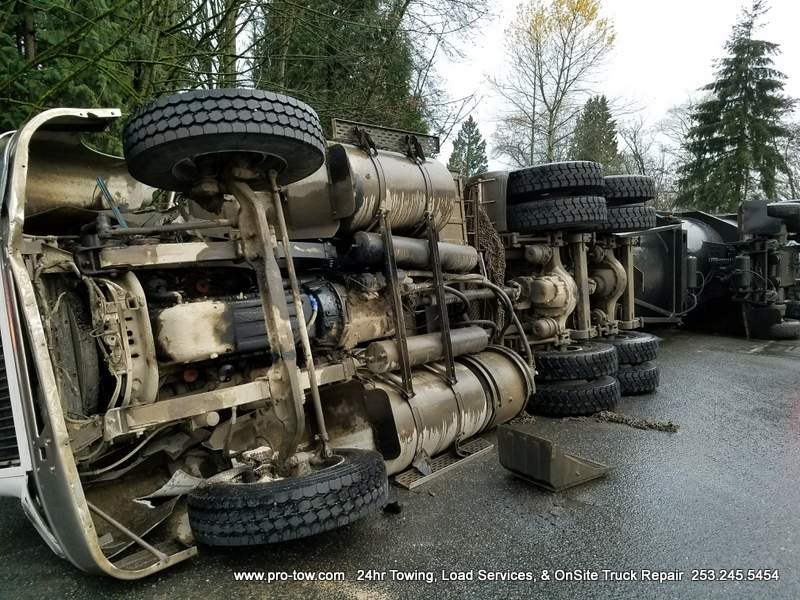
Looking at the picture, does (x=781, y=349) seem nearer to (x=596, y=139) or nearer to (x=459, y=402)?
(x=459, y=402)

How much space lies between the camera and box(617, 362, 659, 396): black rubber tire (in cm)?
525

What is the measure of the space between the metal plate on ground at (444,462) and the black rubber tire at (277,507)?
0.91 meters

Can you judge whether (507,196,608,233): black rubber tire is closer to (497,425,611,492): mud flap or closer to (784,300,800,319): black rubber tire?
(497,425,611,492): mud flap

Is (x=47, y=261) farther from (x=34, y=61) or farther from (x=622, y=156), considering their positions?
(x=622, y=156)

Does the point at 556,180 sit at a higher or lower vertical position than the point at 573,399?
higher

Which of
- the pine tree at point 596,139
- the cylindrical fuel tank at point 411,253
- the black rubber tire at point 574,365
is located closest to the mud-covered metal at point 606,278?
the black rubber tire at point 574,365

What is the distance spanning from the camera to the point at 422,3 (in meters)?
9.15

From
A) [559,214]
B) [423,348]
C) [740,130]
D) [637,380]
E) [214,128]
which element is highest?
[740,130]

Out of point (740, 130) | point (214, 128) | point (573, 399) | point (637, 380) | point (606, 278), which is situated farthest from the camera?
point (740, 130)

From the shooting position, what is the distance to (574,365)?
4598 mm

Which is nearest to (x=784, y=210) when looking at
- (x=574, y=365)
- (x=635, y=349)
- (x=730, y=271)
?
(x=730, y=271)

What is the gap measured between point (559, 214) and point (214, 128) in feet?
11.0

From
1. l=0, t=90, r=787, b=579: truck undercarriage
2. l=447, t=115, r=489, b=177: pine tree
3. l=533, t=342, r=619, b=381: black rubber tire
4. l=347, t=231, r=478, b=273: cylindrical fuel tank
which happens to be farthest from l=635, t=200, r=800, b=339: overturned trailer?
l=447, t=115, r=489, b=177: pine tree

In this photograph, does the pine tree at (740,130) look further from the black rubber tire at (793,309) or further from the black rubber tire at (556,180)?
the black rubber tire at (556,180)
